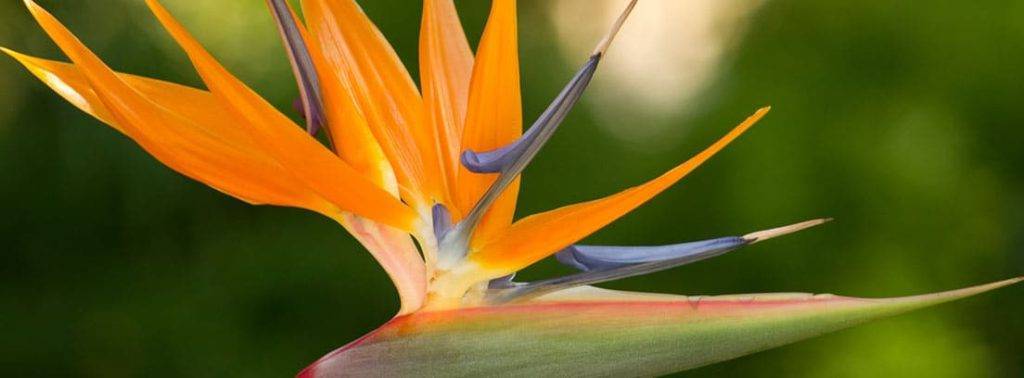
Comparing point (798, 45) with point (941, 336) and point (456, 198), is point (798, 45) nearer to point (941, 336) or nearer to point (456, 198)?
point (941, 336)

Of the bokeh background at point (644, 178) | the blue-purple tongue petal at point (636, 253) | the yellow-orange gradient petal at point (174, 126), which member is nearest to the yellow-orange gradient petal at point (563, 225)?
the blue-purple tongue petal at point (636, 253)

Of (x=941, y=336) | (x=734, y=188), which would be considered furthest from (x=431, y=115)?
(x=941, y=336)

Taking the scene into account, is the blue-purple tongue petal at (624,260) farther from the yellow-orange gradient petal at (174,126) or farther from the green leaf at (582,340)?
the yellow-orange gradient petal at (174,126)

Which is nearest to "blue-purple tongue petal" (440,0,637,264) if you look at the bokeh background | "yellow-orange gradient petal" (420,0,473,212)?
"yellow-orange gradient petal" (420,0,473,212)

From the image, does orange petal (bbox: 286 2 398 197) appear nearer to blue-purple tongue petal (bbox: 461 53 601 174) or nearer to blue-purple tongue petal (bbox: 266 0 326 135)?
blue-purple tongue petal (bbox: 266 0 326 135)

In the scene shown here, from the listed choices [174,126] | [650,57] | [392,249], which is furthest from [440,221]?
[650,57]
